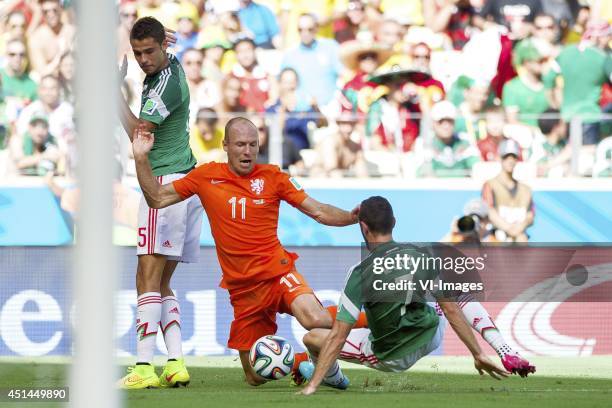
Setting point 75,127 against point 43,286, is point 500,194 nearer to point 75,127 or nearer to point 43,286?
point 43,286

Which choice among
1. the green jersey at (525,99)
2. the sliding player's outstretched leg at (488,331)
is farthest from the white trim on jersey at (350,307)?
the green jersey at (525,99)

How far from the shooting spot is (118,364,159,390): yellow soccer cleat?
746cm

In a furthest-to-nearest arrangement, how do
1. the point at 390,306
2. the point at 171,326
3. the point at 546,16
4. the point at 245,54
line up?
the point at 546,16 → the point at 245,54 → the point at 171,326 → the point at 390,306

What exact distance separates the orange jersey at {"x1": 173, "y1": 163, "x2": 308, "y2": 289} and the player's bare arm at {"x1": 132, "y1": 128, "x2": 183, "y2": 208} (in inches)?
3.6

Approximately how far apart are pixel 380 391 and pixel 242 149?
1612 millimetres

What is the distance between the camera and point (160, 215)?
770 cm

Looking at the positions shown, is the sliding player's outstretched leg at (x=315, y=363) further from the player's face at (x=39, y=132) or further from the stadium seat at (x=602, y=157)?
the stadium seat at (x=602, y=157)

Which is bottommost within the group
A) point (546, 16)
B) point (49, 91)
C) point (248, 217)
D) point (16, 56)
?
point (248, 217)

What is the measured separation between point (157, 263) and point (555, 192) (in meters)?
5.54

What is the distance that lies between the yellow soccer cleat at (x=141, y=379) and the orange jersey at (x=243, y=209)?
727 millimetres

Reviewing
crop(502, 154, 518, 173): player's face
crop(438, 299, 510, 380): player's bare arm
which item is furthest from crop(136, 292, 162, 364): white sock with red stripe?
crop(502, 154, 518, 173): player's face

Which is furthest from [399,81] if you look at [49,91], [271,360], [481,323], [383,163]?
[49,91]

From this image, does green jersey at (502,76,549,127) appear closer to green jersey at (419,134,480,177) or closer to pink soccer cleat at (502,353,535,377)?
green jersey at (419,134,480,177)

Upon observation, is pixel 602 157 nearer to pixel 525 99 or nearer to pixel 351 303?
pixel 525 99
